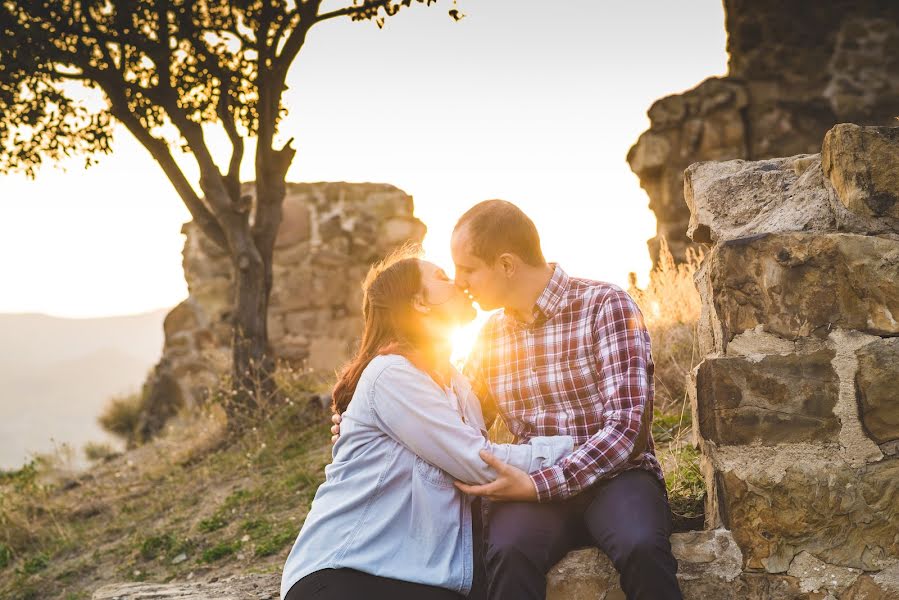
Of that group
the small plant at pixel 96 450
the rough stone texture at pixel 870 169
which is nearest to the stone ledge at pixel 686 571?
the rough stone texture at pixel 870 169

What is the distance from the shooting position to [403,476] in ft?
7.27

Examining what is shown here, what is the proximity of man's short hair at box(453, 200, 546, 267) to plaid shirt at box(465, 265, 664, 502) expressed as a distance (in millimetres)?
142

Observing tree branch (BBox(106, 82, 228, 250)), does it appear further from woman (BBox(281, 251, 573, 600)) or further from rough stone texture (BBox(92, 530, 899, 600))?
rough stone texture (BBox(92, 530, 899, 600))

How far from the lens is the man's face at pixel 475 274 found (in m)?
2.51

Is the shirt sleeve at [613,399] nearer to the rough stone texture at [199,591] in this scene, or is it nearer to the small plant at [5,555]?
the rough stone texture at [199,591]

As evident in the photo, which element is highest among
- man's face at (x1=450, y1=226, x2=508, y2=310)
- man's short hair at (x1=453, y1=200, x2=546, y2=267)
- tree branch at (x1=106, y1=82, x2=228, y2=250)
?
tree branch at (x1=106, y1=82, x2=228, y2=250)

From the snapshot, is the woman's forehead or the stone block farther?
the woman's forehead

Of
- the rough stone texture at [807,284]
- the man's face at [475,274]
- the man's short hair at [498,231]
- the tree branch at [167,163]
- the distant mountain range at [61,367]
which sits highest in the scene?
the tree branch at [167,163]

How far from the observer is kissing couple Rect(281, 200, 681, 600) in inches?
81.6

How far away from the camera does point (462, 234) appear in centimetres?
253

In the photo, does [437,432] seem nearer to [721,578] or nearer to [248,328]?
[721,578]

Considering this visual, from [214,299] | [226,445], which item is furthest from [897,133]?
[214,299]

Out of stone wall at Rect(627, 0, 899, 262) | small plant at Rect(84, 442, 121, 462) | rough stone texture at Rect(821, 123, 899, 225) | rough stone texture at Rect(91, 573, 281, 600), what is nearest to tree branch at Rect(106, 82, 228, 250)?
rough stone texture at Rect(91, 573, 281, 600)

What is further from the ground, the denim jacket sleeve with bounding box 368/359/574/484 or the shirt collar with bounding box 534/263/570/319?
the shirt collar with bounding box 534/263/570/319
